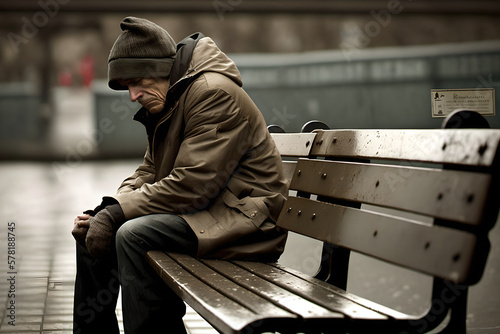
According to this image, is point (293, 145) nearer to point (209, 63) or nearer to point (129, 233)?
point (209, 63)

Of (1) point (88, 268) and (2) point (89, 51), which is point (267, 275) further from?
(2) point (89, 51)

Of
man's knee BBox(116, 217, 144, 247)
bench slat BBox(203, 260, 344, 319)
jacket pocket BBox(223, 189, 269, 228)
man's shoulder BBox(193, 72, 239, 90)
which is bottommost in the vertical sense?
bench slat BBox(203, 260, 344, 319)

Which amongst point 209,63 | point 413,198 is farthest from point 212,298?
point 209,63

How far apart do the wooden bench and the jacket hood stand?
0.51 metres

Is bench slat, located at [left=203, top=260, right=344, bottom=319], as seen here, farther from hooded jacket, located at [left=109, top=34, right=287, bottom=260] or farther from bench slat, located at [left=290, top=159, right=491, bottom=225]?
bench slat, located at [left=290, top=159, right=491, bottom=225]

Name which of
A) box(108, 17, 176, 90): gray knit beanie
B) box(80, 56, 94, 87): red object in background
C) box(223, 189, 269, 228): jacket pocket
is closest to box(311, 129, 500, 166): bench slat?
box(223, 189, 269, 228): jacket pocket

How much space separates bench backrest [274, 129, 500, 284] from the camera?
160cm

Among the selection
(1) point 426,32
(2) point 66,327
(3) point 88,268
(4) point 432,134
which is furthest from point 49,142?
(4) point 432,134

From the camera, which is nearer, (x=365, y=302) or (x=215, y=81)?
(x=365, y=302)

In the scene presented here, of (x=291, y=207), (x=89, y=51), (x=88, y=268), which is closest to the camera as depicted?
(x=291, y=207)

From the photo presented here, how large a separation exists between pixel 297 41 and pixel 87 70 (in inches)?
128

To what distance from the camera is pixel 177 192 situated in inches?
97.7

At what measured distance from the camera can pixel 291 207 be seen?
2547mm

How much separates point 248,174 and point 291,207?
7.6 inches
